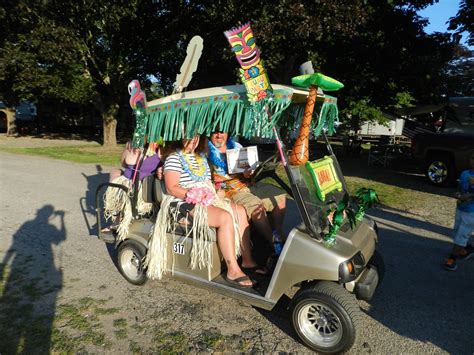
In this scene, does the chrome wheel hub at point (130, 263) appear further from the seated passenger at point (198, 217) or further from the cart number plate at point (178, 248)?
the cart number plate at point (178, 248)

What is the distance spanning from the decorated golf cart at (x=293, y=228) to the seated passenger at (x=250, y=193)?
10.6 inches

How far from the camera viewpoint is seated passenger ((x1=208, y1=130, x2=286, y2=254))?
3699 mm

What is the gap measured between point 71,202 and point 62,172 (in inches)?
146

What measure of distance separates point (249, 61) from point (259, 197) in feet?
5.49

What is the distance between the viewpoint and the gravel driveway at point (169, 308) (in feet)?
9.71

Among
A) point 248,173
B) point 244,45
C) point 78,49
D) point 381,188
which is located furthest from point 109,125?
point 244,45

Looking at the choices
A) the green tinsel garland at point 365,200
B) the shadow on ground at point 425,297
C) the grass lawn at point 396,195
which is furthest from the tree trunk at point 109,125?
the green tinsel garland at point 365,200

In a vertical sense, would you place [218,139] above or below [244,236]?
above

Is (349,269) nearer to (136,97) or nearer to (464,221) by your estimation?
(464,221)

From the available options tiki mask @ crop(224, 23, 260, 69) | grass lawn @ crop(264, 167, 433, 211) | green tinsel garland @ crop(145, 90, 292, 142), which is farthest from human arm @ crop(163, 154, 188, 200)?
grass lawn @ crop(264, 167, 433, 211)

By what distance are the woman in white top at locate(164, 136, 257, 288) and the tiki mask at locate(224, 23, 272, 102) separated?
1097 mm

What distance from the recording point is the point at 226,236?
3297mm

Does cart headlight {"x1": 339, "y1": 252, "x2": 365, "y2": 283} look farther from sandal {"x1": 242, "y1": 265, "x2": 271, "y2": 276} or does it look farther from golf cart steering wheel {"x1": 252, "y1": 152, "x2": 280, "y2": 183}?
golf cart steering wheel {"x1": 252, "y1": 152, "x2": 280, "y2": 183}

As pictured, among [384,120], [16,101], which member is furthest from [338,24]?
[16,101]
